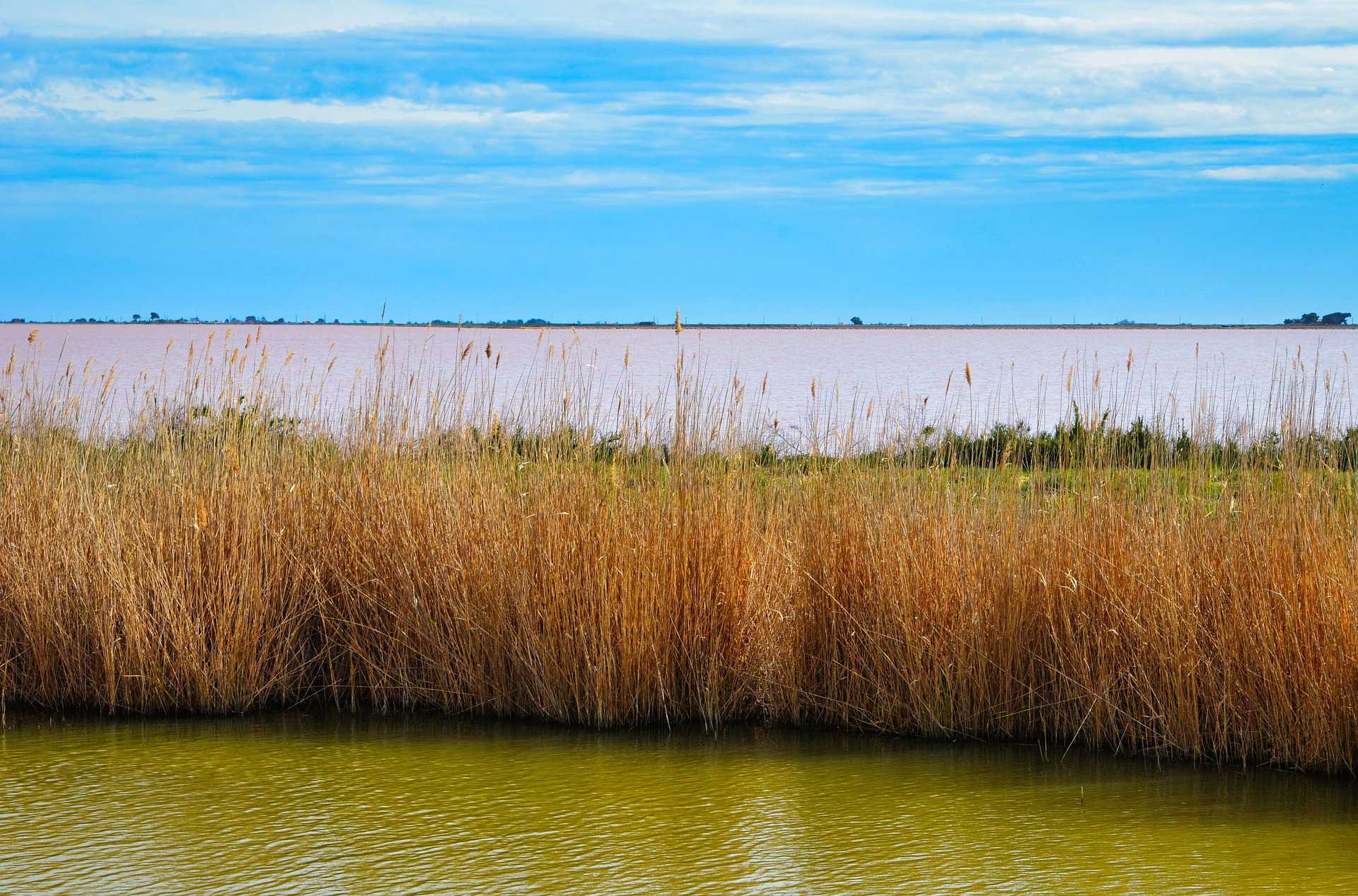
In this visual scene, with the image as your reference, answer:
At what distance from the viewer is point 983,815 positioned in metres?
4.32

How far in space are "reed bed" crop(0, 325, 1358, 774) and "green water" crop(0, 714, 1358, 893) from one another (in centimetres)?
22

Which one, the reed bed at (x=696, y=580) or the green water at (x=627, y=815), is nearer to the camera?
the green water at (x=627, y=815)

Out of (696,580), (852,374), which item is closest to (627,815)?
(696,580)

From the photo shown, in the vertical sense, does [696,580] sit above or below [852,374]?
below

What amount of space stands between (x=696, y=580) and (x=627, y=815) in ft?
3.93

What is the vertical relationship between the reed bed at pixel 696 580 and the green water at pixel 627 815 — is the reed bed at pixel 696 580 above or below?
above

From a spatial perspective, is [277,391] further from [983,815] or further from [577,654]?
[983,815]

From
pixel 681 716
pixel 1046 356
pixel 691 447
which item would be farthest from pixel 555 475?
pixel 1046 356

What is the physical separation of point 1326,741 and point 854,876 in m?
2.04

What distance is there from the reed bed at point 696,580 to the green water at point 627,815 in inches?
8.6

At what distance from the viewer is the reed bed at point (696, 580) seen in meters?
4.81

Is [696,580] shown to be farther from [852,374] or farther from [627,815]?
[852,374]

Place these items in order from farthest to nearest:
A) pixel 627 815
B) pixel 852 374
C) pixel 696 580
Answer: pixel 852 374, pixel 696 580, pixel 627 815

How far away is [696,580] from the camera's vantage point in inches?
207
